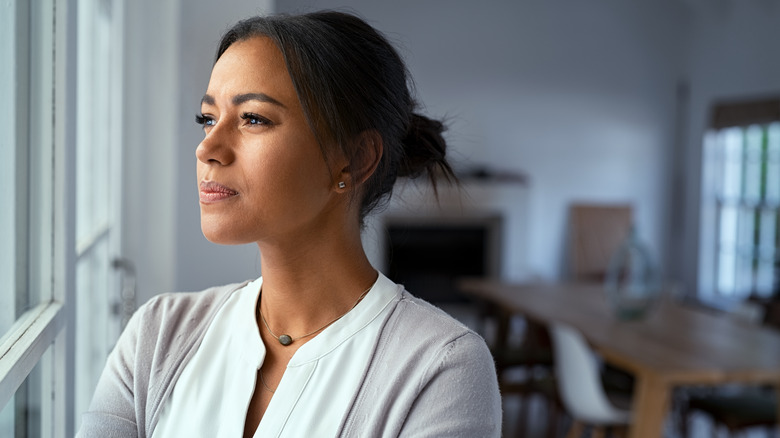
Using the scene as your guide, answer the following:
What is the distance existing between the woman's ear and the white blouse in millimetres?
157

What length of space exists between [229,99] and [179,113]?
0.93m

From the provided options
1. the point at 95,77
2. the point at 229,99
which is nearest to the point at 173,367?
the point at 229,99

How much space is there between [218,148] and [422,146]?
1.15ft

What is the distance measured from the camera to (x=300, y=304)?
3.67ft

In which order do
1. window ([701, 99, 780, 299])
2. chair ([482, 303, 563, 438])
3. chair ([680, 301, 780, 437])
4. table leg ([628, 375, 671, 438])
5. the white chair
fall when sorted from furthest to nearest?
1. window ([701, 99, 780, 299])
2. chair ([482, 303, 563, 438])
3. chair ([680, 301, 780, 437])
4. the white chair
5. table leg ([628, 375, 671, 438])

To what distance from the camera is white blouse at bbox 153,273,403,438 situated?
101 centimetres

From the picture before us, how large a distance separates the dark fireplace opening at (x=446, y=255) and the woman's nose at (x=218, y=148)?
6.07m

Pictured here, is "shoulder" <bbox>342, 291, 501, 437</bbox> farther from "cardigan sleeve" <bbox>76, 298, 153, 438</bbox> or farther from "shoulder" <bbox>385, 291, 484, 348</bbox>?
"cardigan sleeve" <bbox>76, 298, 153, 438</bbox>

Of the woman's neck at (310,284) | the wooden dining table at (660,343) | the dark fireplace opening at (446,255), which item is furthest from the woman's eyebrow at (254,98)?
the dark fireplace opening at (446,255)

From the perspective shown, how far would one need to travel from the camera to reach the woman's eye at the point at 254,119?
99cm

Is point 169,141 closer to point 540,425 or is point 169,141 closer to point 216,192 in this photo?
point 216,192

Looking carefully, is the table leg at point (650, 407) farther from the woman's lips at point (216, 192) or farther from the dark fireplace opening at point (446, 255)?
the dark fireplace opening at point (446, 255)

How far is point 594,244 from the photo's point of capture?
7141mm

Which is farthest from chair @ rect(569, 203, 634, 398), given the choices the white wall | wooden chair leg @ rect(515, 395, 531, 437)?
the white wall
